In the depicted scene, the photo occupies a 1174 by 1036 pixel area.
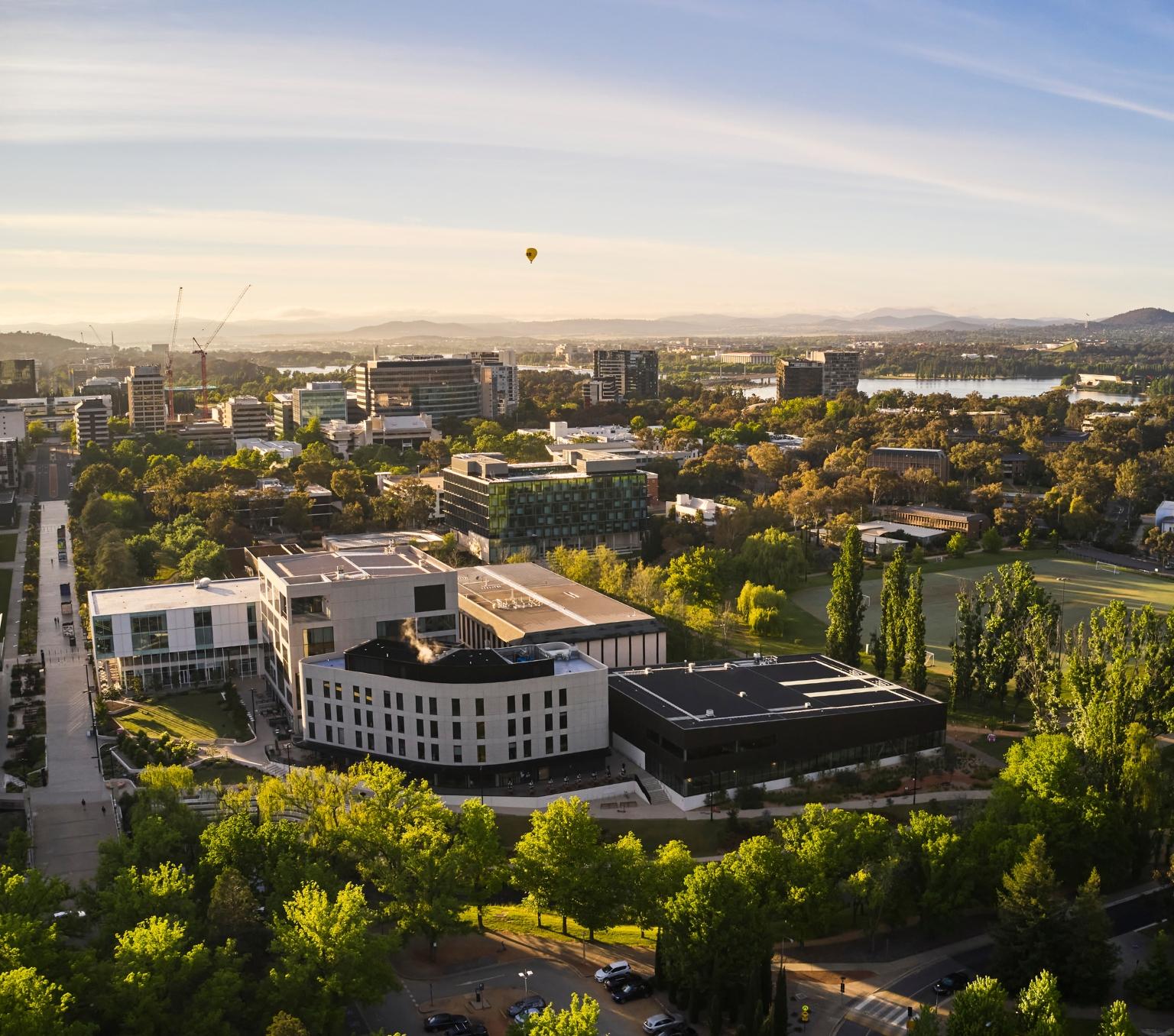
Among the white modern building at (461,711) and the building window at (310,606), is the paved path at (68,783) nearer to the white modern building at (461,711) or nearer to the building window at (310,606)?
the white modern building at (461,711)

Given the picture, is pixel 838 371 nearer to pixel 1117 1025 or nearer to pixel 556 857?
pixel 556 857

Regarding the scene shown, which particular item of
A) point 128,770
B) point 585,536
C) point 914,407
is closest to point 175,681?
point 128,770

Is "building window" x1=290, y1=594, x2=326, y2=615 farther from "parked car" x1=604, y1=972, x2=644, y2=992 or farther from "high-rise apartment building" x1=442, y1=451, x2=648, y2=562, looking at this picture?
"high-rise apartment building" x1=442, y1=451, x2=648, y2=562

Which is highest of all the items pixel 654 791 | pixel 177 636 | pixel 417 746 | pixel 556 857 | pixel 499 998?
pixel 177 636

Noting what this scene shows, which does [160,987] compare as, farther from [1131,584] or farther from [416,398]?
[416,398]

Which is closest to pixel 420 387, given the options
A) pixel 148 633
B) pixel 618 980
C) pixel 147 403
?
pixel 147 403
